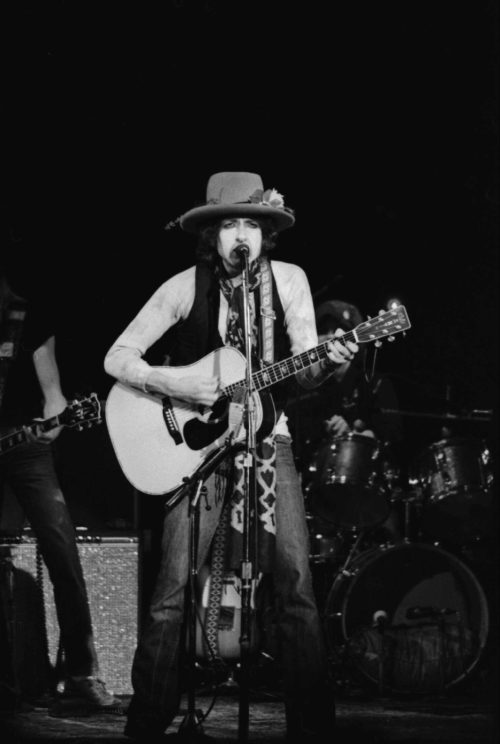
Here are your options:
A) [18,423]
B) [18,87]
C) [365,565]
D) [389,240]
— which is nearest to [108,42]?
[18,87]

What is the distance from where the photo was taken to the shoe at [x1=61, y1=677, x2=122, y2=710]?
424cm

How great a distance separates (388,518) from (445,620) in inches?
29.4

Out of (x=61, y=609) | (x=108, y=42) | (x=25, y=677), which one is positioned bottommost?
(x=25, y=677)

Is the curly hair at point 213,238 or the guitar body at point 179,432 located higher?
the curly hair at point 213,238

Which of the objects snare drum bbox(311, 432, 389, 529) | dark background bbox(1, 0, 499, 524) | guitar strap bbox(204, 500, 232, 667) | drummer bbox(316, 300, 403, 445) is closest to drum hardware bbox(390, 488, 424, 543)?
snare drum bbox(311, 432, 389, 529)

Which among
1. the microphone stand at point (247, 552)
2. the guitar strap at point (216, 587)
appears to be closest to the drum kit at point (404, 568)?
the guitar strap at point (216, 587)

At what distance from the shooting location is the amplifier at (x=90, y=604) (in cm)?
450

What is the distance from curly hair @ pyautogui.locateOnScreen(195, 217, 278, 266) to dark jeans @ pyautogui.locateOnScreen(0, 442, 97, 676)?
1.28 metres

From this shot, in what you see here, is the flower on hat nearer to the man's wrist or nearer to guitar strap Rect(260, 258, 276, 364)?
guitar strap Rect(260, 258, 276, 364)

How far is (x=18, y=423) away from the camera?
4527 mm

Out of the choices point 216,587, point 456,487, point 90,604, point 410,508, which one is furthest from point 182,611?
point 410,508

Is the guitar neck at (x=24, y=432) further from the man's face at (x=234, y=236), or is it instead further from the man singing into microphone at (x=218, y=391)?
the man's face at (x=234, y=236)

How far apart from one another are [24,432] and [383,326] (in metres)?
1.90

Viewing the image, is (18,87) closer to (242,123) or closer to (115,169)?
(115,169)
